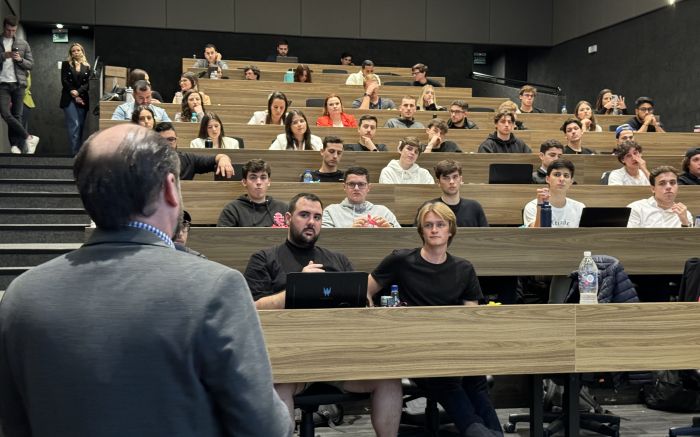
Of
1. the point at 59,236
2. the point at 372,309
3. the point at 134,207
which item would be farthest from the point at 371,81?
the point at 134,207

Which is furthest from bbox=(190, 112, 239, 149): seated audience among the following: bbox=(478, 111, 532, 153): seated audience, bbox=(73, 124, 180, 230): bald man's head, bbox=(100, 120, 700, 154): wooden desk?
bbox=(73, 124, 180, 230): bald man's head

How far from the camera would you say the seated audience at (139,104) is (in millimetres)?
6840

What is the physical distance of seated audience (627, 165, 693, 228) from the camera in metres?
5.09

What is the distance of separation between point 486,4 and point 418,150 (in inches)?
362

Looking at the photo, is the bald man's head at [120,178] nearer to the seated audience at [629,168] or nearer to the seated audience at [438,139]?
the seated audience at [629,168]

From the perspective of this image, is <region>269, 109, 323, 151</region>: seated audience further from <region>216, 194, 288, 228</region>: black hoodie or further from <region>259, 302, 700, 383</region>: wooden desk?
<region>259, 302, 700, 383</region>: wooden desk

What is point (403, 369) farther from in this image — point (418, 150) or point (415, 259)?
point (418, 150)

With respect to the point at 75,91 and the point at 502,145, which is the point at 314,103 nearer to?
the point at 75,91

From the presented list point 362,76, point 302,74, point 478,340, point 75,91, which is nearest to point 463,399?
point 478,340

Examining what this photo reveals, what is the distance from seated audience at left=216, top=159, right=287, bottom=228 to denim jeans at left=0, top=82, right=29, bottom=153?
4123mm

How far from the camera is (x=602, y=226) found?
477 cm

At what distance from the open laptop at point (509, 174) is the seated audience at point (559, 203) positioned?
1.36ft

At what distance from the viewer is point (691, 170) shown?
5.83 m

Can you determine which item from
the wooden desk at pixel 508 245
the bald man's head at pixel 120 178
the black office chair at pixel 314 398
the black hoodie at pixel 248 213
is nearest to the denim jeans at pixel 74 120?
the black hoodie at pixel 248 213
